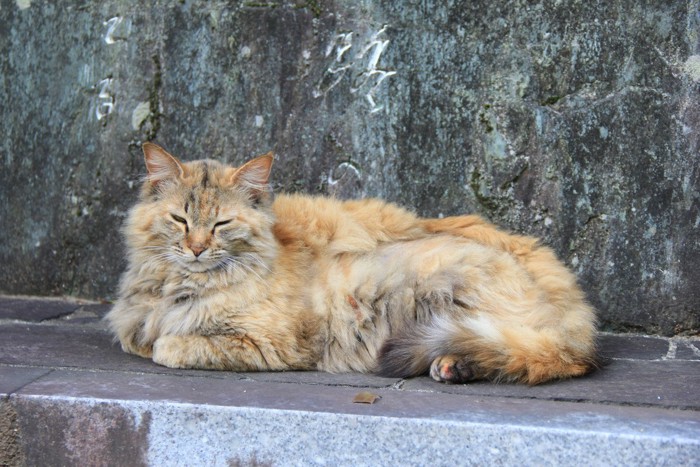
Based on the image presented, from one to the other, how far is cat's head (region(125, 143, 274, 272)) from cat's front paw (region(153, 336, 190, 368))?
1.06ft

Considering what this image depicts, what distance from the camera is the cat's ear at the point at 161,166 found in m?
3.59

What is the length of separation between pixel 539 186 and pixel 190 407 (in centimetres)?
236

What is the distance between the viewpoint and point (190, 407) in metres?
2.83

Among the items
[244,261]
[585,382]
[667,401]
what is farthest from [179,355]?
[667,401]

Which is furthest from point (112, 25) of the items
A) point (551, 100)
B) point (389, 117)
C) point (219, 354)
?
point (551, 100)

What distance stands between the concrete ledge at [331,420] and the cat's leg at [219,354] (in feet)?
0.35

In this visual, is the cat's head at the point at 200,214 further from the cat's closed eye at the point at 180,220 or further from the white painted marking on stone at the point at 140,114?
the white painted marking on stone at the point at 140,114

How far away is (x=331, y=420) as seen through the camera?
108 inches

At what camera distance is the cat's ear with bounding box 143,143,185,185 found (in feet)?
11.8

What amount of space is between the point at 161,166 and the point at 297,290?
83 cm

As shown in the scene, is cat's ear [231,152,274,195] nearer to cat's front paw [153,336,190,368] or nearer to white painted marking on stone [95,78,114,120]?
cat's front paw [153,336,190,368]

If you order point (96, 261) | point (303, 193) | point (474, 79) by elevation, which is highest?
point (474, 79)

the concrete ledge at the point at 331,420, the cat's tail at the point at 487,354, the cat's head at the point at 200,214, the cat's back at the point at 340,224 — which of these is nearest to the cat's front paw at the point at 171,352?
the concrete ledge at the point at 331,420

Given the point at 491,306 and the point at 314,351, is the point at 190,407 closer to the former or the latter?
the point at 314,351
